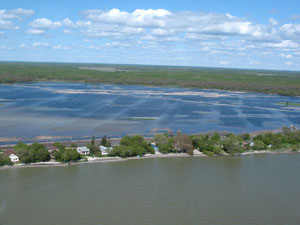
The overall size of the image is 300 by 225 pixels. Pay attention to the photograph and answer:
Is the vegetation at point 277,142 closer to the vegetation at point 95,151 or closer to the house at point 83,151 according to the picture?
the vegetation at point 95,151

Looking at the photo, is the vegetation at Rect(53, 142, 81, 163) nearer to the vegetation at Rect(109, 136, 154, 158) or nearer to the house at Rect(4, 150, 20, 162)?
the house at Rect(4, 150, 20, 162)

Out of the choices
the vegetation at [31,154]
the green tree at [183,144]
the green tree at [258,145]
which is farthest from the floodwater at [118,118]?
the green tree at [258,145]

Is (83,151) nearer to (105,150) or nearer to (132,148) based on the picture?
(105,150)

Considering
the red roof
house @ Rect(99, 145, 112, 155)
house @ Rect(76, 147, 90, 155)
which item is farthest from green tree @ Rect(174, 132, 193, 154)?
the red roof

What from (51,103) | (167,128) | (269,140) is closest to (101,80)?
(51,103)

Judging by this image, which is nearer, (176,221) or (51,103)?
(176,221)

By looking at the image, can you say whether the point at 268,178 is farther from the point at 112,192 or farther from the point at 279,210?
the point at 112,192
